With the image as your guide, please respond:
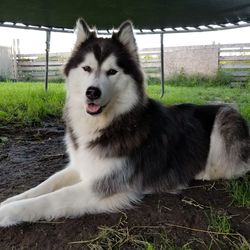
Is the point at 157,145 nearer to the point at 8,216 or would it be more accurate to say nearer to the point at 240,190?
the point at 240,190

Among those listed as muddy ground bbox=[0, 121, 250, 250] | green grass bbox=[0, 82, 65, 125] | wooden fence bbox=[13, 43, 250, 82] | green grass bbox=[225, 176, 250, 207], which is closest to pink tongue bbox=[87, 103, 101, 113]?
muddy ground bbox=[0, 121, 250, 250]

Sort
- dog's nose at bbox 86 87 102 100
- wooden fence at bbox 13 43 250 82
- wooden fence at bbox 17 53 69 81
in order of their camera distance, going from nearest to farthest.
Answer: dog's nose at bbox 86 87 102 100
wooden fence at bbox 13 43 250 82
wooden fence at bbox 17 53 69 81

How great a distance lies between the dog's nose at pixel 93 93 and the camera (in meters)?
2.04

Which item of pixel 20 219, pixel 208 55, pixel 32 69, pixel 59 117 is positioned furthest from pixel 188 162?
pixel 32 69

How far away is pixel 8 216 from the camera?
1948 mm

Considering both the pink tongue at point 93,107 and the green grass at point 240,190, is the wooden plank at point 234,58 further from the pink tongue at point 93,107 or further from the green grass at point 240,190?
the pink tongue at point 93,107

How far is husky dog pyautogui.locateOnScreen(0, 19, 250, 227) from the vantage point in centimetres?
208

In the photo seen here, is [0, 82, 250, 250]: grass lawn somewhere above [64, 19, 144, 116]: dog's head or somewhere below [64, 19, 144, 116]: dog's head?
below

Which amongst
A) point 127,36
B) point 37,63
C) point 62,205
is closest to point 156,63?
point 37,63

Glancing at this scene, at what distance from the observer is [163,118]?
8.06ft

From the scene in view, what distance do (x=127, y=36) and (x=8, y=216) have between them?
1.38m

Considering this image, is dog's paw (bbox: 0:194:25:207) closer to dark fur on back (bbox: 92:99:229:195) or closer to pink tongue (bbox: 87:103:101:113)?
dark fur on back (bbox: 92:99:229:195)

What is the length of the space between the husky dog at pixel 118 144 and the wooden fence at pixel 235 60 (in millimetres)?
9779

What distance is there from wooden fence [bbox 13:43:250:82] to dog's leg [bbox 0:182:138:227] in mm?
8704
